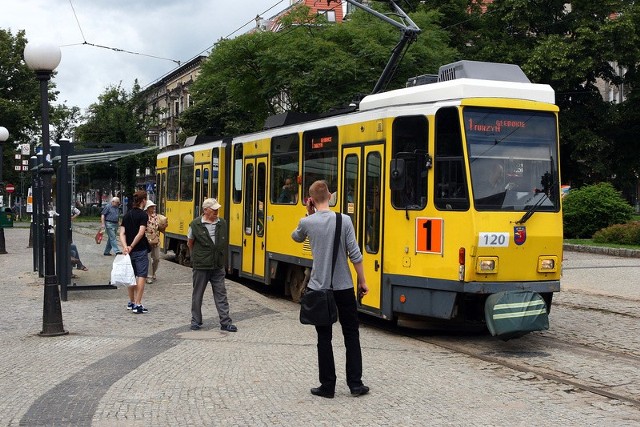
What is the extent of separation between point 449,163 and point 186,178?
12.3 m

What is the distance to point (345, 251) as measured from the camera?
24.1 feet

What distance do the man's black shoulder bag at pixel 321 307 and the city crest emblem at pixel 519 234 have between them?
352 centimetres

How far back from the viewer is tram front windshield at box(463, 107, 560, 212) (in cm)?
1016

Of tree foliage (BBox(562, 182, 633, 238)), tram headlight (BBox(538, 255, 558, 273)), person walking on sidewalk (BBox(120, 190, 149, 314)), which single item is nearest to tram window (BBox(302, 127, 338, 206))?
person walking on sidewalk (BBox(120, 190, 149, 314))

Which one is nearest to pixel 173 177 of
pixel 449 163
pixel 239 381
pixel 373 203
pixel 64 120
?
pixel 373 203

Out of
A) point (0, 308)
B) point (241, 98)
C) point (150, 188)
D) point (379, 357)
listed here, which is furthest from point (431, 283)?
point (150, 188)

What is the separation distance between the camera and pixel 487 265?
32.7ft

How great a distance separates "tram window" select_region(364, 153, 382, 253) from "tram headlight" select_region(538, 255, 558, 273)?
2.04m

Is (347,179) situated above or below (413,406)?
above

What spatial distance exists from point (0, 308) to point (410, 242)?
672cm

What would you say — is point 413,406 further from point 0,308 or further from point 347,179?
point 0,308

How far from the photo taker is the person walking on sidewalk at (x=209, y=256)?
11.1m

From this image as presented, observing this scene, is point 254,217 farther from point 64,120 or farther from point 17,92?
point 64,120

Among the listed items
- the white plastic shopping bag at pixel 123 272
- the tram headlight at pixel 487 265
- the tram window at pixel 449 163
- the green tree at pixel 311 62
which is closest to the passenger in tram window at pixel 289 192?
the white plastic shopping bag at pixel 123 272
